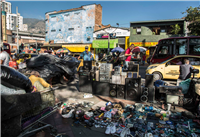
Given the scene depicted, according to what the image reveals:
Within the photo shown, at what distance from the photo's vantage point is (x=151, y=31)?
23.4m

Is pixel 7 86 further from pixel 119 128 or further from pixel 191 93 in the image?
pixel 191 93

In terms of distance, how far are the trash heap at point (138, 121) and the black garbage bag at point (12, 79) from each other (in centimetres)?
173

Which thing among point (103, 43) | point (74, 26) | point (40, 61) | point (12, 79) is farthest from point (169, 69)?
point (74, 26)

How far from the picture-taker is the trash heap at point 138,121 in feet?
9.95

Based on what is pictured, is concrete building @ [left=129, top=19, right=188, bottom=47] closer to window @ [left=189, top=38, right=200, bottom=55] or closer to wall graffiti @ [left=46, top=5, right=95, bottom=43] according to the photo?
wall graffiti @ [left=46, top=5, right=95, bottom=43]

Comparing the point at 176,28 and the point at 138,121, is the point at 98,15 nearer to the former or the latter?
the point at 176,28

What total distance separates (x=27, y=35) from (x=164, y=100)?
49253 mm

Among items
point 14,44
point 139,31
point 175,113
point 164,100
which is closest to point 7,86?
point 175,113

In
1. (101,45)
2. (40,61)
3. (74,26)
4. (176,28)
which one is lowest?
(40,61)

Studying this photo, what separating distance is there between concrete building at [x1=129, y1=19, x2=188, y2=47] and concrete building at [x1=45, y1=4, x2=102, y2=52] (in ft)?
27.3

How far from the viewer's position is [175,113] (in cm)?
400

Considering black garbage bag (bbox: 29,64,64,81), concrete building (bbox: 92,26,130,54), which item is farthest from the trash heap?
concrete building (bbox: 92,26,130,54)

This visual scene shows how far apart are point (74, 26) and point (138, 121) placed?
2783cm

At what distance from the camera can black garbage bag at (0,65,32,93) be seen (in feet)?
6.33
